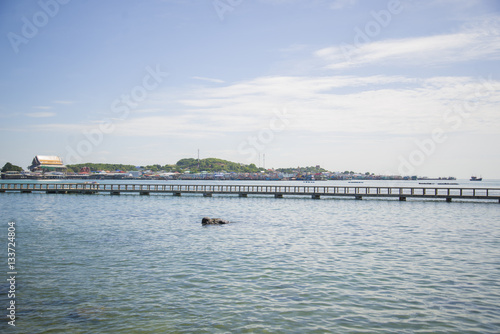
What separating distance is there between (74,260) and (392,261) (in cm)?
1396

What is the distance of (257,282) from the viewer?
12844 millimetres

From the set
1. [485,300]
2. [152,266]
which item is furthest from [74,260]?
[485,300]

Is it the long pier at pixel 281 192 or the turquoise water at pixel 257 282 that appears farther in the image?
the long pier at pixel 281 192

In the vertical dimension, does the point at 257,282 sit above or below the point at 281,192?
below

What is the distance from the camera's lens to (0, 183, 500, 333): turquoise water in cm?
946

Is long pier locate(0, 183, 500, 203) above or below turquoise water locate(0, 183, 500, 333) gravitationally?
above

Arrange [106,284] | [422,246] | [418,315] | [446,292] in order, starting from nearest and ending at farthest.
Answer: [418,315], [446,292], [106,284], [422,246]

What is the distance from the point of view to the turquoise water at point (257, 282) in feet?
31.0

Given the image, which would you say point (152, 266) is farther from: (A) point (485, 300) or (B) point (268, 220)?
(B) point (268, 220)

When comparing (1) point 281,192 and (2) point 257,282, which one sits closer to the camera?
(2) point 257,282

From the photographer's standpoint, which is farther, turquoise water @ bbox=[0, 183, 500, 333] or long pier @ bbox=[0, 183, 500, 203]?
long pier @ bbox=[0, 183, 500, 203]

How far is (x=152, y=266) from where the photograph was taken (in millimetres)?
15078

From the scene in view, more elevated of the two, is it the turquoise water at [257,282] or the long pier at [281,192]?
the long pier at [281,192]

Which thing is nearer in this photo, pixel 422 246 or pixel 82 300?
pixel 82 300
